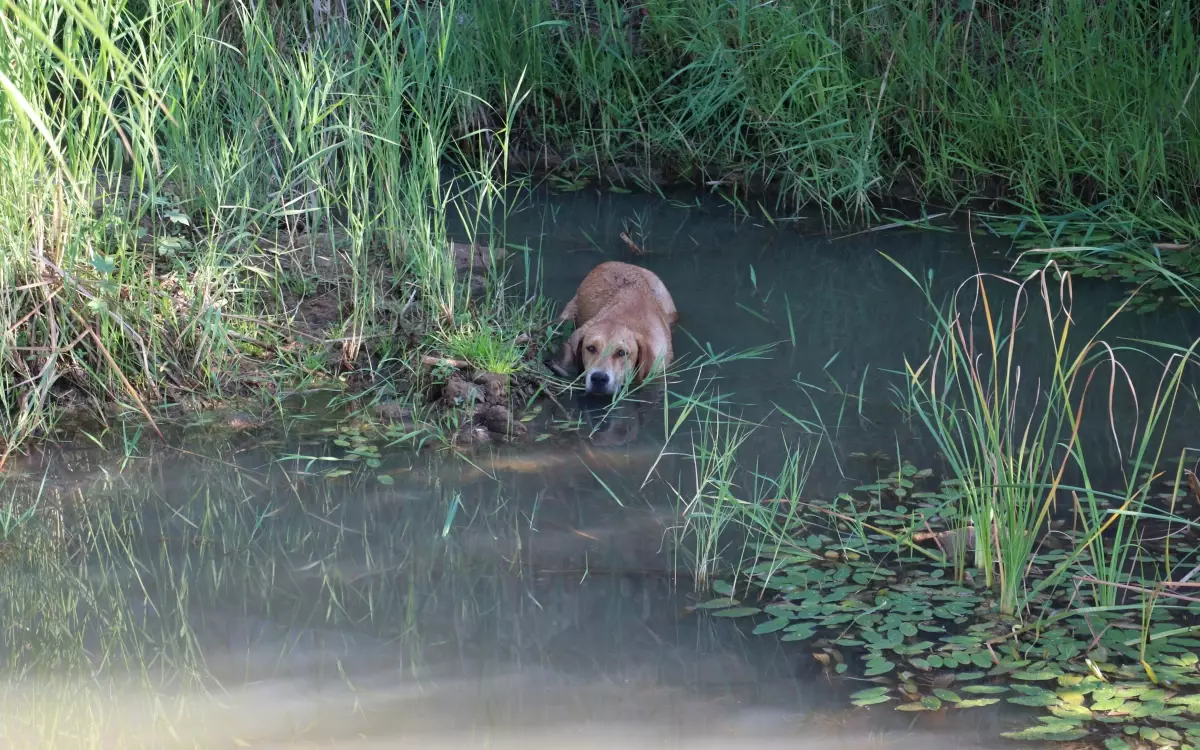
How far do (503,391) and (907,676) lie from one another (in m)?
2.40

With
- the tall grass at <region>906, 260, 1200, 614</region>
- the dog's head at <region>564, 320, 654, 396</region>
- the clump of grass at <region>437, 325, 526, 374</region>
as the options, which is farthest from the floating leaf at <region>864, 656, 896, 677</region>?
the clump of grass at <region>437, 325, 526, 374</region>

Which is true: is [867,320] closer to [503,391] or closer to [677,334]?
[677,334]

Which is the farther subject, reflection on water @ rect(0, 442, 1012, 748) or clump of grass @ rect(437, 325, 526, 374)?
clump of grass @ rect(437, 325, 526, 374)

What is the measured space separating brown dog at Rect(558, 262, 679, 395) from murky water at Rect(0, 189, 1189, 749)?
0.24 m

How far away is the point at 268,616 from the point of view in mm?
3756

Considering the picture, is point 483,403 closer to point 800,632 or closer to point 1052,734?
point 800,632

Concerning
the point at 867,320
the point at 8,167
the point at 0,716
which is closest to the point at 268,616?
the point at 0,716

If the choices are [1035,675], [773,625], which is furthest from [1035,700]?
[773,625]

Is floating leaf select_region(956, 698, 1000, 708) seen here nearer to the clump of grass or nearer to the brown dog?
the brown dog

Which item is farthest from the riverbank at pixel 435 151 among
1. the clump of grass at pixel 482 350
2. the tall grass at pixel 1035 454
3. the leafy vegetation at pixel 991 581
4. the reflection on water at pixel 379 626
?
the leafy vegetation at pixel 991 581

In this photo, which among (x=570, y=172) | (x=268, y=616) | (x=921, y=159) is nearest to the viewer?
(x=268, y=616)

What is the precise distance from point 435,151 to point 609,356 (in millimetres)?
1255

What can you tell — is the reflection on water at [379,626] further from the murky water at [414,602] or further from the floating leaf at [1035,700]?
the floating leaf at [1035,700]

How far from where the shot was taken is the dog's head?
17.8 feet
